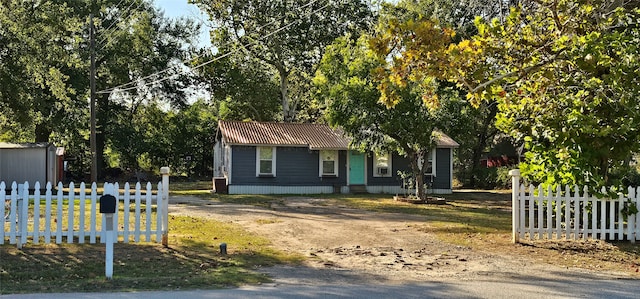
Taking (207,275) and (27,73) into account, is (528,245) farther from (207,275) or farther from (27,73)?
(27,73)

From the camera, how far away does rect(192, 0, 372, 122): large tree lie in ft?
112

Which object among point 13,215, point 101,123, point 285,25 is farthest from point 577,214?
point 101,123

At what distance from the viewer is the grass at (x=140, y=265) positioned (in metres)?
6.96

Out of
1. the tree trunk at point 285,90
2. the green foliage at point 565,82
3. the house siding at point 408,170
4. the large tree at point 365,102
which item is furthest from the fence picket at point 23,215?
the tree trunk at point 285,90

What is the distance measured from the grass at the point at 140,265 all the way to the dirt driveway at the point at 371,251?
1.68 ft

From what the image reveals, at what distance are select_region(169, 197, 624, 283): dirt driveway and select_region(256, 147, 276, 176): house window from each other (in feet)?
30.6

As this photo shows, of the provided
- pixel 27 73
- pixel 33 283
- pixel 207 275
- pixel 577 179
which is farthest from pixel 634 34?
pixel 27 73

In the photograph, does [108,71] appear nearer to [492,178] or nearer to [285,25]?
[285,25]

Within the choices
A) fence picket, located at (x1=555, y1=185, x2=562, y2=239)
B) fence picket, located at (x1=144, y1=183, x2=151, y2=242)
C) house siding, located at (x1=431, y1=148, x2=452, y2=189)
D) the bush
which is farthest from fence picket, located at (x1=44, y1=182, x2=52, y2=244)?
the bush

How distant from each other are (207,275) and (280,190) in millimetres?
18954

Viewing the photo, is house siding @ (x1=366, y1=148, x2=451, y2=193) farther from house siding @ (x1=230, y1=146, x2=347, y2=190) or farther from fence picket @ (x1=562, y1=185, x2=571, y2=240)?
fence picket @ (x1=562, y1=185, x2=571, y2=240)

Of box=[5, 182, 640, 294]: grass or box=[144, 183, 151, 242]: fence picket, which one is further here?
box=[144, 183, 151, 242]: fence picket

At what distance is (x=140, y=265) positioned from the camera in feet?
26.9

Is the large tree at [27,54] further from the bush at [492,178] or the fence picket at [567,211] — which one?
the bush at [492,178]
